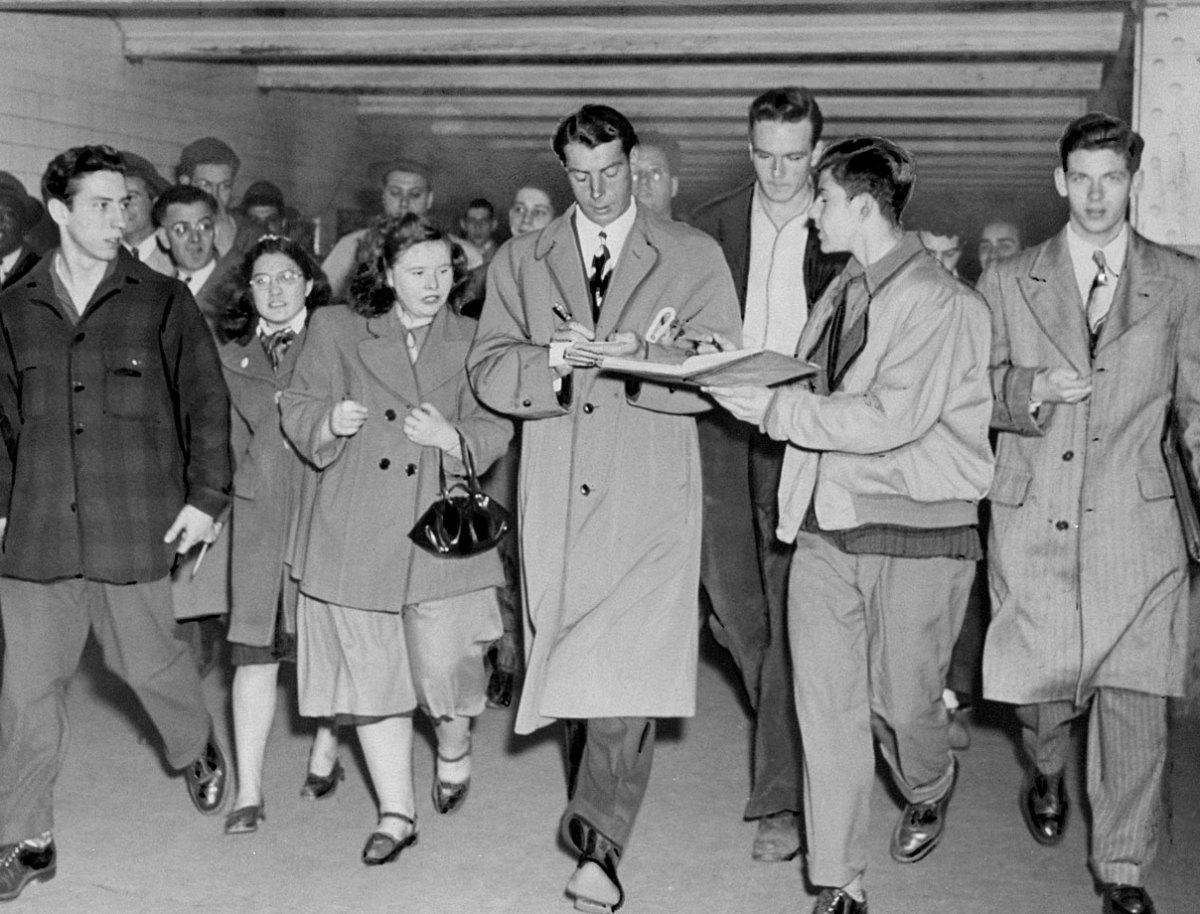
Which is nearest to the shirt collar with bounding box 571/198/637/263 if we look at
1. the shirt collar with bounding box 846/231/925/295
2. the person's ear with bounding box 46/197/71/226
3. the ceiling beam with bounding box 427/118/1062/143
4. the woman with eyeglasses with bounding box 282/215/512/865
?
the woman with eyeglasses with bounding box 282/215/512/865

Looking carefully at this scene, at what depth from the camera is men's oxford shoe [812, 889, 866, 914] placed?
4.70m

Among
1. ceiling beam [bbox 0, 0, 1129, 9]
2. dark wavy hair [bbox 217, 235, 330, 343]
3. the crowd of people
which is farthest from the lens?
ceiling beam [bbox 0, 0, 1129, 9]

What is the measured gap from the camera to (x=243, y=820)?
5621 mm

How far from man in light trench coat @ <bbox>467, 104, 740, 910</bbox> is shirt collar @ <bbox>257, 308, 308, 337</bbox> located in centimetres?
92

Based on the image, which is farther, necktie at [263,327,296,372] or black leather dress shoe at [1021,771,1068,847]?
necktie at [263,327,296,372]

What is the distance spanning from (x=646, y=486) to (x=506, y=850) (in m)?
1.30

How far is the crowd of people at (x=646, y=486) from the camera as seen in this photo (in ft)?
15.7

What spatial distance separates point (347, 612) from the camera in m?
5.39

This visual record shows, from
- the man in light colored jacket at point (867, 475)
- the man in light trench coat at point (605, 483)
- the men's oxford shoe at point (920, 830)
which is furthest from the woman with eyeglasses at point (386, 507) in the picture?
the men's oxford shoe at point (920, 830)

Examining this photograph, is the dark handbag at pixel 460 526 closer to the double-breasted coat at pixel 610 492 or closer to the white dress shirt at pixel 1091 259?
the double-breasted coat at pixel 610 492

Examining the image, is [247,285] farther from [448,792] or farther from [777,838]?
[777,838]

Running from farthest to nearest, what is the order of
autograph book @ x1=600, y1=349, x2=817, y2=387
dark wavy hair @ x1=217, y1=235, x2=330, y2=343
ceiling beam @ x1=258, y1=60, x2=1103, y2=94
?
ceiling beam @ x1=258, y1=60, x2=1103, y2=94 < dark wavy hair @ x1=217, y1=235, x2=330, y2=343 < autograph book @ x1=600, y1=349, x2=817, y2=387

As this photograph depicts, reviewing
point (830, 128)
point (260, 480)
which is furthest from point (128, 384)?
point (830, 128)

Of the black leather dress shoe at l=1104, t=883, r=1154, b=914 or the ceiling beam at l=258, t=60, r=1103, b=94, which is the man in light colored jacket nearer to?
the black leather dress shoe at l=1104, t=883, r=1154, b=914
